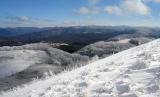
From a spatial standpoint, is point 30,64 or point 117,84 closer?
point 117,84

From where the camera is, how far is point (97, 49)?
30281 millimetres

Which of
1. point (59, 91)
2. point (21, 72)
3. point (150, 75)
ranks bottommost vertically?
point (21, 72)

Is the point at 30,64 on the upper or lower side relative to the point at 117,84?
lower

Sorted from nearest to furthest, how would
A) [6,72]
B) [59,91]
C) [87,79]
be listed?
[59,91], [87,79], [6,72]

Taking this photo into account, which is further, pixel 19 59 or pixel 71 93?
pixel 19 59

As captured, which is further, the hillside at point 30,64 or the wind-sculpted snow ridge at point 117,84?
the hillside at point 30,64

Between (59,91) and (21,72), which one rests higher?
(59,91)

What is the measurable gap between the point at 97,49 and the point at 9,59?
10415 mm

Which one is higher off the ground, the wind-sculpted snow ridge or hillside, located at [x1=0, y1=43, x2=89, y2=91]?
the wind-sculpted snow ridge

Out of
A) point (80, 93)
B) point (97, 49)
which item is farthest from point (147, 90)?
point (97, 49)

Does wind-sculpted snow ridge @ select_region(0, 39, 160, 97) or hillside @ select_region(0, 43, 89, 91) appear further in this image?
hillside @ select_region(0, 43, 89, 91)

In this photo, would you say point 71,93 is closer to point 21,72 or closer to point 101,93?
point 101,93

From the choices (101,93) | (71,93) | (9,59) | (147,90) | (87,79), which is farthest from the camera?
(9,59)

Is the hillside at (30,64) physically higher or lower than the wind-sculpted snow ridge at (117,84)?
lower
